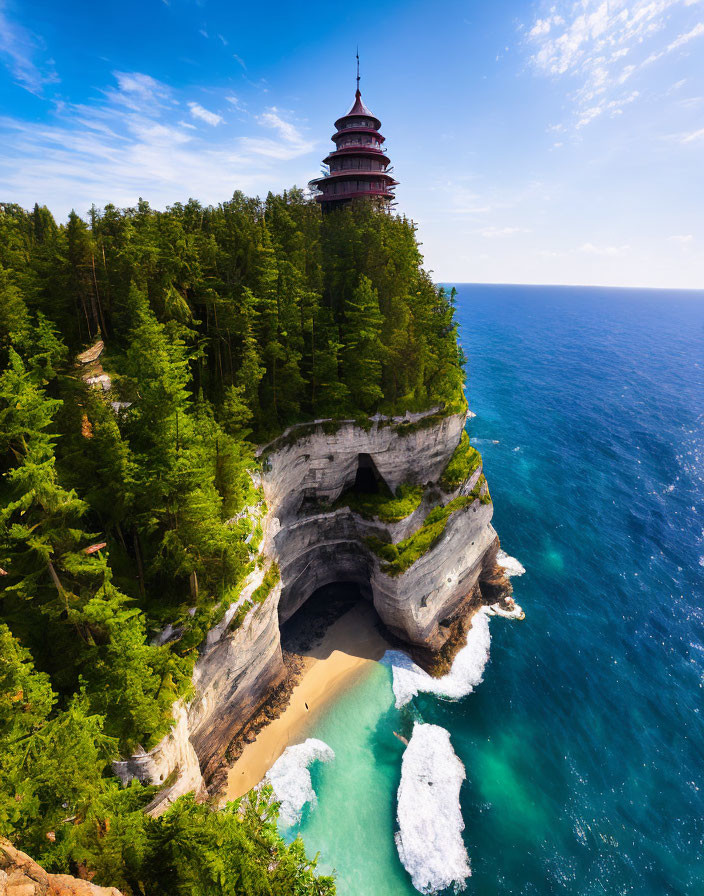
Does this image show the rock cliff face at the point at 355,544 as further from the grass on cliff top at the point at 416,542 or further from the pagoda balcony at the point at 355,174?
the pagoda balcony at the point at 355,174

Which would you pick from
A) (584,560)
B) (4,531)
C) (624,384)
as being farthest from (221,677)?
(624,384)

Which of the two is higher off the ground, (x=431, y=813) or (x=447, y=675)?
(x=447, y=675)

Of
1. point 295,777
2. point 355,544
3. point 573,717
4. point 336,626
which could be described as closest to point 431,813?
point 295,777

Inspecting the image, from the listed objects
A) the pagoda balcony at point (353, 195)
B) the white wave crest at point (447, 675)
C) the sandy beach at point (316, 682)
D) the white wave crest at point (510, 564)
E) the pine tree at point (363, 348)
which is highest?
the pagoda balcony at point (353, 195)

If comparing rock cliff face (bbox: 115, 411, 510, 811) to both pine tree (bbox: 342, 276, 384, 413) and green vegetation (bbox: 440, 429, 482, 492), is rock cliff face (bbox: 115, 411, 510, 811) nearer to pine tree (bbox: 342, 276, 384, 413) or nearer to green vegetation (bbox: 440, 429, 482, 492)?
green vegetation (bbox: 440, 429, 482, 492)

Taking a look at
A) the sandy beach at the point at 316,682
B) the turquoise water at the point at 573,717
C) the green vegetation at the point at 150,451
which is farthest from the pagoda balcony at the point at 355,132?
the sandy beach at the point at 316,682

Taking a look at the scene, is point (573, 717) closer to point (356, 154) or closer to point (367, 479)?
point (367, 479)

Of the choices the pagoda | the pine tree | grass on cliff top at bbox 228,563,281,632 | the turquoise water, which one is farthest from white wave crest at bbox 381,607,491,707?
the pagoda
